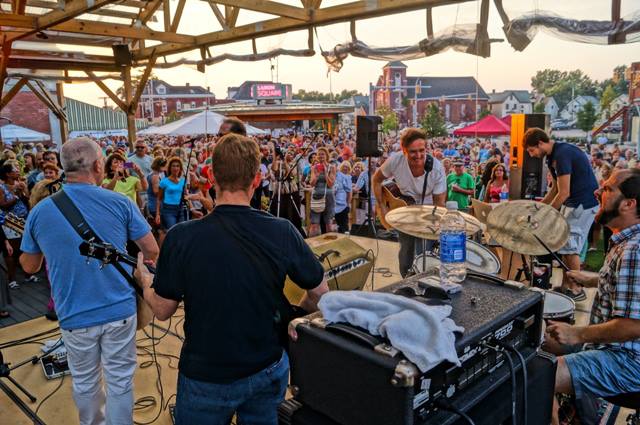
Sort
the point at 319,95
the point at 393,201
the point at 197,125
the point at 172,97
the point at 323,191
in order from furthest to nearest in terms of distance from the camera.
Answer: the point at 319,95 → the point at 172,97 → the point at 197,125 → the point at 323,191 → the point at 393,201

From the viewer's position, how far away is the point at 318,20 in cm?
562

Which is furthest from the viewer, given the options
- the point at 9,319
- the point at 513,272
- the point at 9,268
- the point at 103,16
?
the point at 103,16

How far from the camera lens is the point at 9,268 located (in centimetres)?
611

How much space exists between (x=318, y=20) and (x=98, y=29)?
3.13 meters

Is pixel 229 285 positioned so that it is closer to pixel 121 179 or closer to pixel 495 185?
pixel 121 179

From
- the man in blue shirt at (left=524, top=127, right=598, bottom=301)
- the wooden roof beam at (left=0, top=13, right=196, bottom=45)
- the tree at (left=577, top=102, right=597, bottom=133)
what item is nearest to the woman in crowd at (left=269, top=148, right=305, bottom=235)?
the wooden roof beam at (left=0, top=13, right=196, bottom=45)

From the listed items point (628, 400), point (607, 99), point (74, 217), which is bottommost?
point (628, 400)

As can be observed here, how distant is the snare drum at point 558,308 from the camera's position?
245 centimetres

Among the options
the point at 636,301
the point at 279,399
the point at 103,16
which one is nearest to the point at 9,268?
the point at 103,16

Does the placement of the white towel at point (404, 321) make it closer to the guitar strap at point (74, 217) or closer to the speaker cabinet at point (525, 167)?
the guitar strap at point (74, 217)

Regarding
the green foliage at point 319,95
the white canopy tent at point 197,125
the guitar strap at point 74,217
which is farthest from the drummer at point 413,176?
the green foliage at point 319,95

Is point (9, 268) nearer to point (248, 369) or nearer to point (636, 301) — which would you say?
point (248, 369)

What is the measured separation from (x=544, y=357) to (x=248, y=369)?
110 centimetres

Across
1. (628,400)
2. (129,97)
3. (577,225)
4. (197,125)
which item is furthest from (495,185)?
(129,97)
